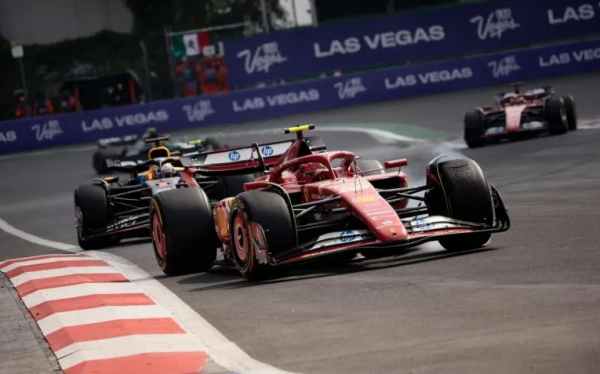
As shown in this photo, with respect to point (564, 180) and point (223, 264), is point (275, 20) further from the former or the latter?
point (223, 264)

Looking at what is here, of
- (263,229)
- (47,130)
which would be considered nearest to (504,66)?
(47,130)

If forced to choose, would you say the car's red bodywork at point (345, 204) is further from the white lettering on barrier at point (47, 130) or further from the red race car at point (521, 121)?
the white lettering on barrier at point (47, 130)

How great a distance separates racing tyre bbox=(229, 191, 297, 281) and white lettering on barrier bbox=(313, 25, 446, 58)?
36170 millimetres

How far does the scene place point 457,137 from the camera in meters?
30.1

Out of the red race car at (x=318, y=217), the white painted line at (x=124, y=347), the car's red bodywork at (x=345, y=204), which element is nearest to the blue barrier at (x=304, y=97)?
the car's red bodywork at (x=345, y=204)

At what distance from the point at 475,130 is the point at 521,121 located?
0.89 metres

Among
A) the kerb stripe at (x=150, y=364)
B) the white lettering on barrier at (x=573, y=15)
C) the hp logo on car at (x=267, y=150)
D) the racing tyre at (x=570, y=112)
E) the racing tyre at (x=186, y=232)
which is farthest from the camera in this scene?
the white lettering on barrier at (x=573, y=15)

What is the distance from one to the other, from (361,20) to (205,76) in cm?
602

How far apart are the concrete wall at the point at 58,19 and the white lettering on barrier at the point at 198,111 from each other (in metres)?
7.32

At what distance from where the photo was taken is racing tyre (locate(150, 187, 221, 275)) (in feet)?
38.9

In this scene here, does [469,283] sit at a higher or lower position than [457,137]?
higher

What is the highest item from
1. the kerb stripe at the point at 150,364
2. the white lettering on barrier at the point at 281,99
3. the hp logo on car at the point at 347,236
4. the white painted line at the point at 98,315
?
the kerb stripe at the point at 150,364

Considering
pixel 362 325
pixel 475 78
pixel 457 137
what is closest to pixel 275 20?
pixel 475 78

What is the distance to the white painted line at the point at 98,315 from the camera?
894cm
